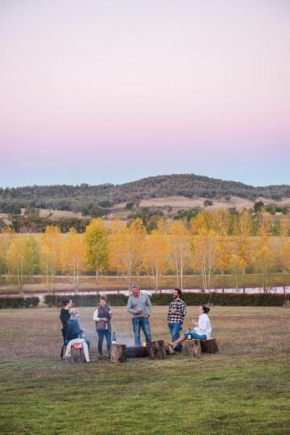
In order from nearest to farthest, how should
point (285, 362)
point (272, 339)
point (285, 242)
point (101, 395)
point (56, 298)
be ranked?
point (101, 395) < point (285, 362) < point (272, 339) < point (56, 298) < point (285, 242)

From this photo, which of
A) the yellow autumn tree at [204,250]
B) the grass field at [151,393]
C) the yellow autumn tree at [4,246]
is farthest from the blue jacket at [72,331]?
the yellow autumn tree at [4,246]

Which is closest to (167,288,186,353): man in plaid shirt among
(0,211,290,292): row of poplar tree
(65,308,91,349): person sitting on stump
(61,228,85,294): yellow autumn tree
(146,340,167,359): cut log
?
(146,340,167,359): cut log

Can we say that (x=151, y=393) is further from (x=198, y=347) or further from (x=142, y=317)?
(x=142, y=317)

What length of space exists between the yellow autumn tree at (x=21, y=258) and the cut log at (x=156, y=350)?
62709mm

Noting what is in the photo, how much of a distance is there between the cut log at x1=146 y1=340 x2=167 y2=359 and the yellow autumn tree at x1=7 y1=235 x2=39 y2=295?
62709 mm

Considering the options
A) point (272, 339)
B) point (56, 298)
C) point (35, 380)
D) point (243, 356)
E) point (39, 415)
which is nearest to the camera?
point (39, 415)

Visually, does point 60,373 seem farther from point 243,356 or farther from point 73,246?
point 73,246

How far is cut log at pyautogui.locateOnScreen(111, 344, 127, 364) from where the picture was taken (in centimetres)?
2256

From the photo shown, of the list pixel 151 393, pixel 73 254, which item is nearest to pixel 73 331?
pixel 151 393

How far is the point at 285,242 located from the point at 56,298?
29.5 metres

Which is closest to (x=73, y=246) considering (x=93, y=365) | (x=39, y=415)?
(x=93, y=365)

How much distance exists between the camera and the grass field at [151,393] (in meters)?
14.1

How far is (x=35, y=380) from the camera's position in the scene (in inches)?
771

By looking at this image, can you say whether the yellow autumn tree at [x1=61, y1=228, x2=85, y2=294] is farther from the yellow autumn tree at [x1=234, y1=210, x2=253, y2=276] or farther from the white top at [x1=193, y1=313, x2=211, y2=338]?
the white top at [x1=193, y1=313, x2=211, y2=338]
